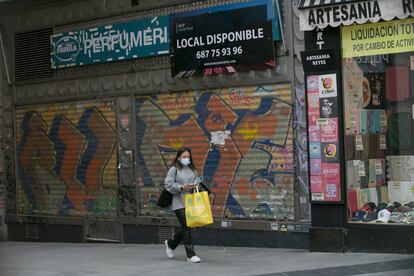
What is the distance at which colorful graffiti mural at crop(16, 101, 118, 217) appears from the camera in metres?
14.1

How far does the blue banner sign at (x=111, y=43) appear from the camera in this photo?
13.1 meters

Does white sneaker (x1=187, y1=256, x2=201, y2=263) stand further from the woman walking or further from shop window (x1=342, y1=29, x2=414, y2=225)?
shop window (x1=342, y1=29, x2=414, y2=225)

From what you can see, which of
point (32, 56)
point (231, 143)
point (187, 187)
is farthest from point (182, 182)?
point (32, 56)

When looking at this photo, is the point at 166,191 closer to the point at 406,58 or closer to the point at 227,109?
the point at 227,109

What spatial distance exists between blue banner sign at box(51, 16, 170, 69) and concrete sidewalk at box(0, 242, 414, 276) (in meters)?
3.58

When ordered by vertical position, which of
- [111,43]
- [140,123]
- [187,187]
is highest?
[111,43]

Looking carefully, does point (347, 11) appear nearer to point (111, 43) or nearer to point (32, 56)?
point (111, 43)

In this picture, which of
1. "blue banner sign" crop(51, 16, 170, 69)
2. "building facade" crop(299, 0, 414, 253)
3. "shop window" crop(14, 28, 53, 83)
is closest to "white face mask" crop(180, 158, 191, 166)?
"building facade" crop(299, 0, 414, 253)

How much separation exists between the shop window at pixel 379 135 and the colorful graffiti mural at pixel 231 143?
1.06m

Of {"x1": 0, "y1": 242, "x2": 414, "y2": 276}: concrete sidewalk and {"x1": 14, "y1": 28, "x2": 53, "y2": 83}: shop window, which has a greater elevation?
{"x1": 14, "y1": 28, "x2": 53, "y2": 83}: shop window

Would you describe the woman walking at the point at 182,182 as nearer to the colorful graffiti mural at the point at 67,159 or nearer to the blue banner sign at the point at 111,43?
the blue banner sign at the point at 111,43

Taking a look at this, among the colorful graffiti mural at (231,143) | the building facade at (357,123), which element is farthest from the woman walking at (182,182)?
the building facade at (357,123)

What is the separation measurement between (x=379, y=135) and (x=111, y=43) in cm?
551

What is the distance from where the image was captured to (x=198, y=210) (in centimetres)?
1018
